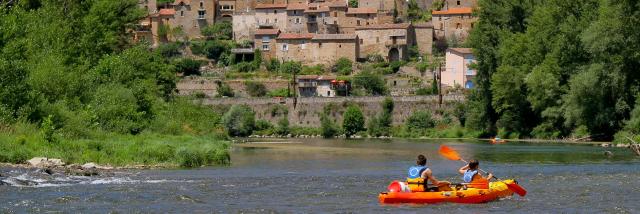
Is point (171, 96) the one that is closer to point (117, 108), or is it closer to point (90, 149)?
point (117, 108)

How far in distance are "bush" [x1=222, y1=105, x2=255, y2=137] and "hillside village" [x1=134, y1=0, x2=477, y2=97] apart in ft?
51.4

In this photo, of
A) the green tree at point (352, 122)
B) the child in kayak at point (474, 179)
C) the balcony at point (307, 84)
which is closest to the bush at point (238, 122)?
the green tree at point (352, 122)

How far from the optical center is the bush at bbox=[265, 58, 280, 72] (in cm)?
13277

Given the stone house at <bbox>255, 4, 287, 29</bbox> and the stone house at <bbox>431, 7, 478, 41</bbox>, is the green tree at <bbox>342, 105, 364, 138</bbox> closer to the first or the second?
the stone house at <bbox>431, 7, 478, 41</bbox>

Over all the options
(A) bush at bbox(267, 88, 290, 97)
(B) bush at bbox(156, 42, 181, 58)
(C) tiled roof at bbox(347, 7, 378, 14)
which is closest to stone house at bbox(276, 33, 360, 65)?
(C) tiled roof at bbox(347, 7, 378, 14)

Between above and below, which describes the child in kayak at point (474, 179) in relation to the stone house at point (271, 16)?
below

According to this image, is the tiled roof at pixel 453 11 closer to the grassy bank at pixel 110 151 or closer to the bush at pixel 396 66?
the bush at pixel 396 66

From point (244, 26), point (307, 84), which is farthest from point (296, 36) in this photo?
point (307, 84)

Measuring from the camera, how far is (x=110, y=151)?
4538cm

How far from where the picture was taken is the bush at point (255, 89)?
404 feet

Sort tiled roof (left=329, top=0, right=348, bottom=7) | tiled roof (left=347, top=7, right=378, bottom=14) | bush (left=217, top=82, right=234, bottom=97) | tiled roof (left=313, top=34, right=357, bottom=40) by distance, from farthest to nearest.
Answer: tiled roof (left=347, top=7, right=378, bottom=14)
tiled roof (left=329, top=0, right=348, bottom=7)
tiled roof (left=313, top=34, right=357, bottom=40)
bush (left=217, top=82, right=234, bottom=97)

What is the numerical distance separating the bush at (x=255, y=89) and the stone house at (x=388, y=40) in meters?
13.7

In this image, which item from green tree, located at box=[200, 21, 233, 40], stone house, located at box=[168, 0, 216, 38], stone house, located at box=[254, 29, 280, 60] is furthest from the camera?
stone house, located at box=[168, 0, 216, 38]

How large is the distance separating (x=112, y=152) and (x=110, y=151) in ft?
0.24
